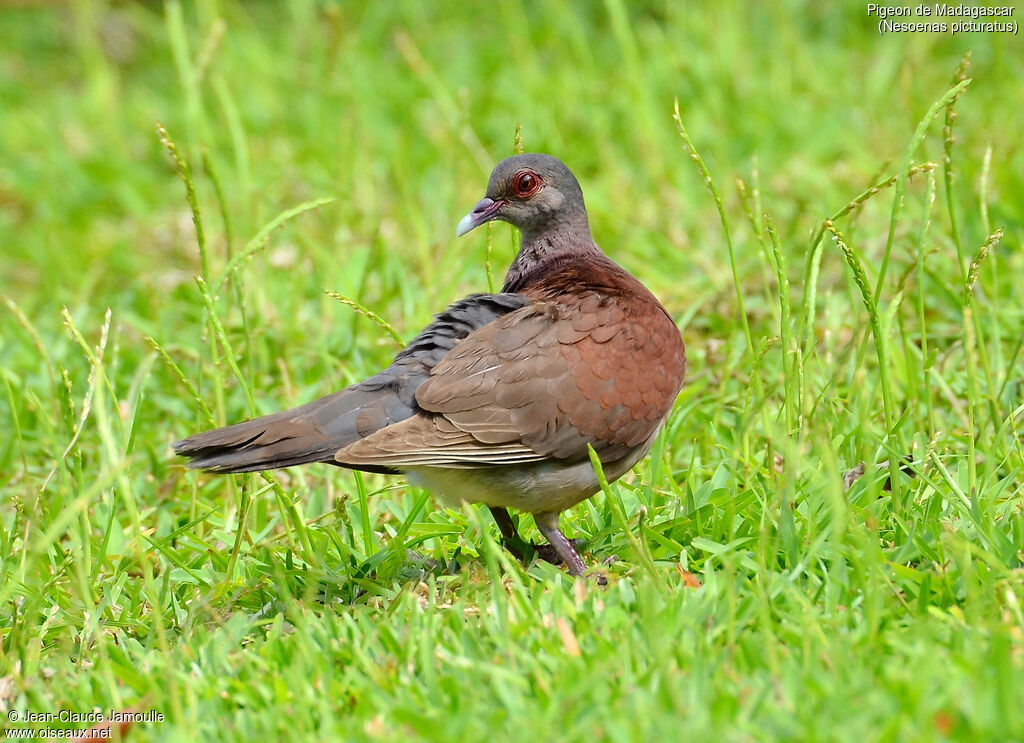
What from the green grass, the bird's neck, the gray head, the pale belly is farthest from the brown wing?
the gray head

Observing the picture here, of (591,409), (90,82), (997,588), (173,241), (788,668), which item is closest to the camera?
(788,668)

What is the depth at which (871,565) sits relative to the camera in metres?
2.82

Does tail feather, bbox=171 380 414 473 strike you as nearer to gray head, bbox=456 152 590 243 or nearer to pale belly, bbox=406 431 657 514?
pale belly, bbox=406 431 657 514

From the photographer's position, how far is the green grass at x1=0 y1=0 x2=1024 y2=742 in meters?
2.86

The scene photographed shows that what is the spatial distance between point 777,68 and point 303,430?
5195 millimetres

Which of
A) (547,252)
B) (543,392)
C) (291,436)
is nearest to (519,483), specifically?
(543,392)

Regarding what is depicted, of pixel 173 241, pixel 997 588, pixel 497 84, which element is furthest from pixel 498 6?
pixel 997 588

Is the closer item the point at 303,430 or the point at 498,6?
the point at 303,430

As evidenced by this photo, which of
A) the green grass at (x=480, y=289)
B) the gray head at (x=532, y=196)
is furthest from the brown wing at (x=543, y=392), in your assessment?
the gray head at (x=532, y=196)

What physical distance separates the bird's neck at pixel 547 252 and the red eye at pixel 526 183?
0.17 meters

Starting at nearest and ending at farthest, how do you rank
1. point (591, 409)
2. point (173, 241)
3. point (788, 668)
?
point (788, 668) < point (591, 409) < point (173, 241)

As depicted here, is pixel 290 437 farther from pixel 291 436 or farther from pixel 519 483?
pixel 519 483

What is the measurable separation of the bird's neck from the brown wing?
590mm

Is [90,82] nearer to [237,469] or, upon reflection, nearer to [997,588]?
[237,469]
